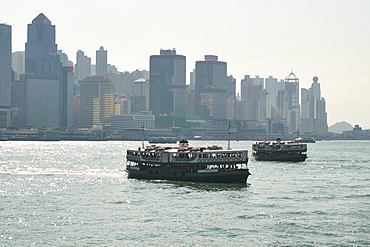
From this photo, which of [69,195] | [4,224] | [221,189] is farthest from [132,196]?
[4,224]

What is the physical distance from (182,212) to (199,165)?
24515mm

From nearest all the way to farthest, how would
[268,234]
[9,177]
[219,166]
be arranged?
[268,234] < [219,166] < [9,177]

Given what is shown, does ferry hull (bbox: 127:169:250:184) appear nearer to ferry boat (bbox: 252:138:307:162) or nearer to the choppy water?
the choppy water

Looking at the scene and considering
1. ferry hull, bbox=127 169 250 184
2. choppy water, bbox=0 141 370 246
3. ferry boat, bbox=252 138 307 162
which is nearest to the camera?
choppy water, bbox=0 141 370 246

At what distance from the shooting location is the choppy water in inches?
2072

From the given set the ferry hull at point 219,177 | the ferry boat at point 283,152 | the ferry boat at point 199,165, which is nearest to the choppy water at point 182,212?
the ferry hull at point 219,177

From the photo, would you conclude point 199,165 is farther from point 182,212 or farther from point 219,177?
point 182,212

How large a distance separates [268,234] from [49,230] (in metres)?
19.4

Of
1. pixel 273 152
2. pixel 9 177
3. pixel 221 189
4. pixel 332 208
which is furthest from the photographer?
pixel 273 152

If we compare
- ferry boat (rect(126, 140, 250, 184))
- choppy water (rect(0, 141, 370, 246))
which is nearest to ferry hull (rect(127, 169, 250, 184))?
ferry boat (rect(126, 140, 250, 184))

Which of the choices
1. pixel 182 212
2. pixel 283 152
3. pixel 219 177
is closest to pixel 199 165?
pixel 219 177

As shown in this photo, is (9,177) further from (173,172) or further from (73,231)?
(73,231)

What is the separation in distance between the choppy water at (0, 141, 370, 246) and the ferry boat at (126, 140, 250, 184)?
156 centimetres

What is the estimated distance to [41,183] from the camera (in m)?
93.6
